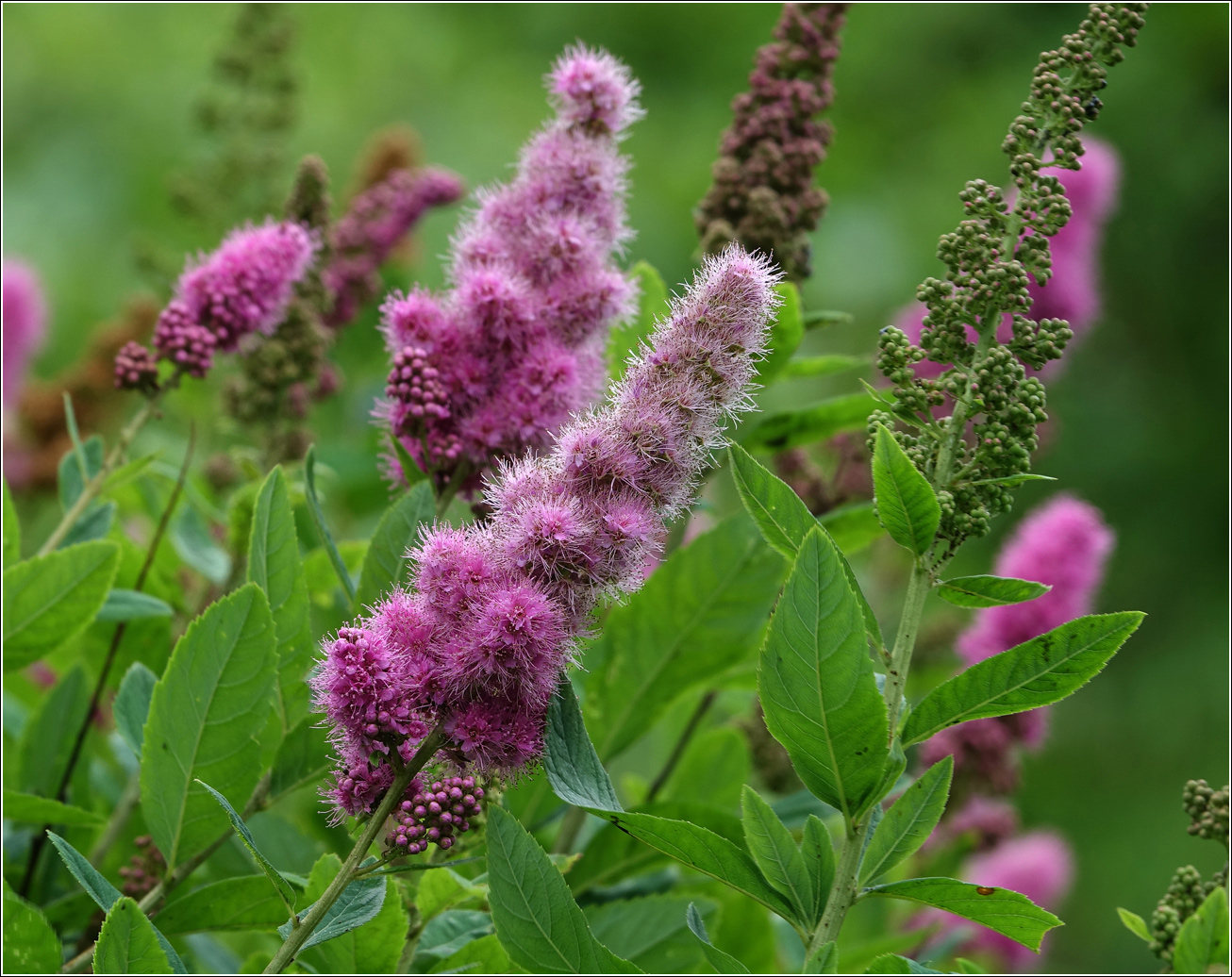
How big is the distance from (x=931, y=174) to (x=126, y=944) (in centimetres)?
477

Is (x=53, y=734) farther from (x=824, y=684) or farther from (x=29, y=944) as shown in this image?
(x=824, y=684)

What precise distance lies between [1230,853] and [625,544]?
20.2 inches

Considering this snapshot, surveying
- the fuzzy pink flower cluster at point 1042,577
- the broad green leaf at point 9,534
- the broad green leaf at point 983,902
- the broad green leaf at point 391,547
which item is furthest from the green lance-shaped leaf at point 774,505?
the broad green leaf at point 9,534

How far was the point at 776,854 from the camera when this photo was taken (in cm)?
75

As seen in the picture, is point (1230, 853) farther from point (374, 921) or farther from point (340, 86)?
point (340, 86)

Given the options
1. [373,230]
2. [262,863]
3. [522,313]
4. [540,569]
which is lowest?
[262,863]

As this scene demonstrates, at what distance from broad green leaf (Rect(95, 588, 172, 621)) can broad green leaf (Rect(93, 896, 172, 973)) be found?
0.46m

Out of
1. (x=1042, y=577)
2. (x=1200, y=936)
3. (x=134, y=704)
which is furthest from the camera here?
(x=1042, y=577)

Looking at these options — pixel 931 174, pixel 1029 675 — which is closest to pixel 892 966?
pixel 1029 675

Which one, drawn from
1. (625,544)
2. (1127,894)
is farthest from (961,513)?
(1127,894)

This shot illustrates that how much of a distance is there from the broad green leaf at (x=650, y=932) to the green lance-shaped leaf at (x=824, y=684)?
1.19ft

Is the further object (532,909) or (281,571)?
(281,571)

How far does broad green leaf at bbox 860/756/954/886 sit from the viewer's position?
755 mm

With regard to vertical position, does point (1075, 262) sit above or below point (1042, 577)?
above
